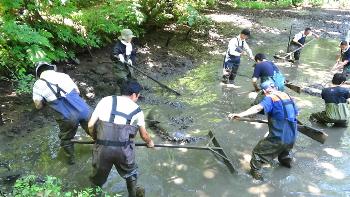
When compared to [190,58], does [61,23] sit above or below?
above

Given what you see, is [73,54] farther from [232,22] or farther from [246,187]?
[232,22]

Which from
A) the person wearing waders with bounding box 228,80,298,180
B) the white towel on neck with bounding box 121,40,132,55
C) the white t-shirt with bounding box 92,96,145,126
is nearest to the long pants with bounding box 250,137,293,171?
the person wearing waders with bounding box 228,80,298,180

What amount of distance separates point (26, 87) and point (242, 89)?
5771 mm

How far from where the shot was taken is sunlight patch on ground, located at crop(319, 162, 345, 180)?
652 centimetres

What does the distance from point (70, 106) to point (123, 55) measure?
317 centimetres

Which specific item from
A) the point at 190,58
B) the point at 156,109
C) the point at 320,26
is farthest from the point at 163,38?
the point at 320,26

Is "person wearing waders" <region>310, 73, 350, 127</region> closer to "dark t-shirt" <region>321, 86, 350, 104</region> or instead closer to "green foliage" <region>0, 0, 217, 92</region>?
"dark t-shirt" <region>321, 86, 350, 104</region>

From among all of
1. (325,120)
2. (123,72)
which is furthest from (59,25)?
(325,120)

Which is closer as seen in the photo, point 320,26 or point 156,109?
point 156,109

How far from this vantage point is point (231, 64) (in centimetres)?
1043

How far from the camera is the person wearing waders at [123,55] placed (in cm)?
880

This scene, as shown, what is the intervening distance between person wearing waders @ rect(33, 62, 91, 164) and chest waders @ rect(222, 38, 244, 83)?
5.19 m

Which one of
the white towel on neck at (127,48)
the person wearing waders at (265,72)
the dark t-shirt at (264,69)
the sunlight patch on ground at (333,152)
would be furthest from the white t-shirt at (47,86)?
the sunlight patch on ground at (333,152)

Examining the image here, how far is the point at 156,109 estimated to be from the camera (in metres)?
8.85
